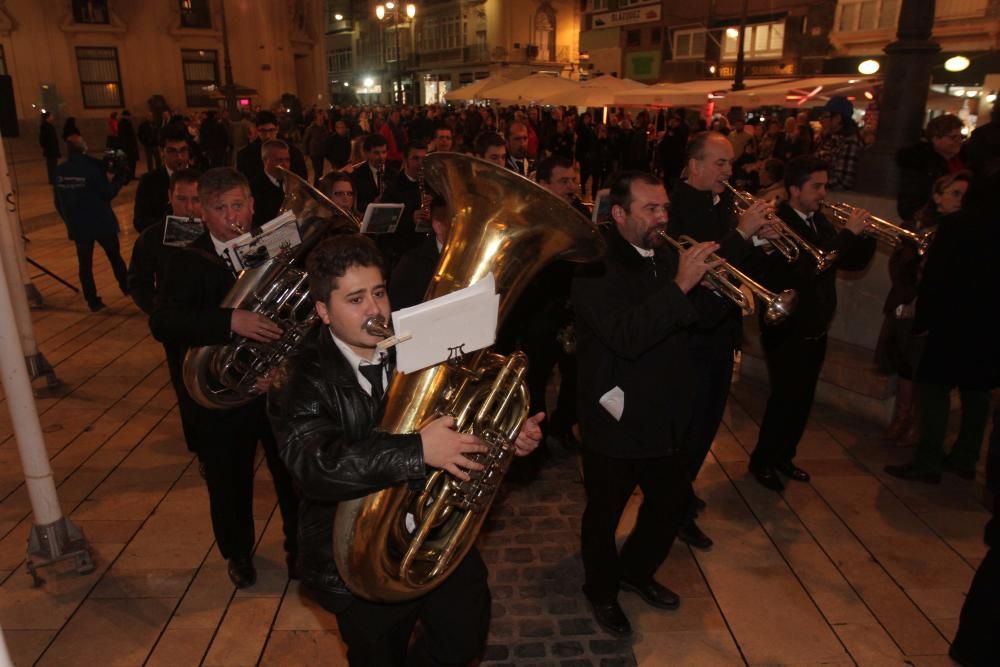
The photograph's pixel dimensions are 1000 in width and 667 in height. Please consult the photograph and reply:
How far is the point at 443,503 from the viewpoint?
2350 millimetres

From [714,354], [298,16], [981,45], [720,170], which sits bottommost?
[714,354]

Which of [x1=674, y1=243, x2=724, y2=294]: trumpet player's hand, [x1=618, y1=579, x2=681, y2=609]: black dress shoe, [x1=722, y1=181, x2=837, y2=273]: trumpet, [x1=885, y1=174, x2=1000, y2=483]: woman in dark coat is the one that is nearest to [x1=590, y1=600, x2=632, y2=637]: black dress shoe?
[x1=618, y1=579, x2=681, y2=609]: black dress shoe

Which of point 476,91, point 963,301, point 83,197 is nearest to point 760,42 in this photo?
point 476,91

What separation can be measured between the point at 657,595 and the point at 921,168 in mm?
4607

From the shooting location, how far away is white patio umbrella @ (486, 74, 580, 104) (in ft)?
56.2

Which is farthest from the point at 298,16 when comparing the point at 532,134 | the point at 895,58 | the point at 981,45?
the point at 895,58

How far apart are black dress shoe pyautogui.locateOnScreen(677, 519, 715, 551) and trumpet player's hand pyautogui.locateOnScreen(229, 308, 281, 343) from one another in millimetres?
2611

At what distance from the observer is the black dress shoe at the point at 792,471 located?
5019 millimetres

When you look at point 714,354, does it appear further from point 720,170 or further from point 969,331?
point 969,331

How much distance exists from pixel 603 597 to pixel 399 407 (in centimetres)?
191

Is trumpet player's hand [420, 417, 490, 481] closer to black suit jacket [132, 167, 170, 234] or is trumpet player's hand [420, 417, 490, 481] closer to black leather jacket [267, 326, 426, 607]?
black leather jacket [267, 326, 426, 607]

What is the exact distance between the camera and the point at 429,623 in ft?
8.54

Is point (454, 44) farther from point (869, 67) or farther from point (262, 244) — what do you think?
point (262, 244)

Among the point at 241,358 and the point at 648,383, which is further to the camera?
the point at 241,358
